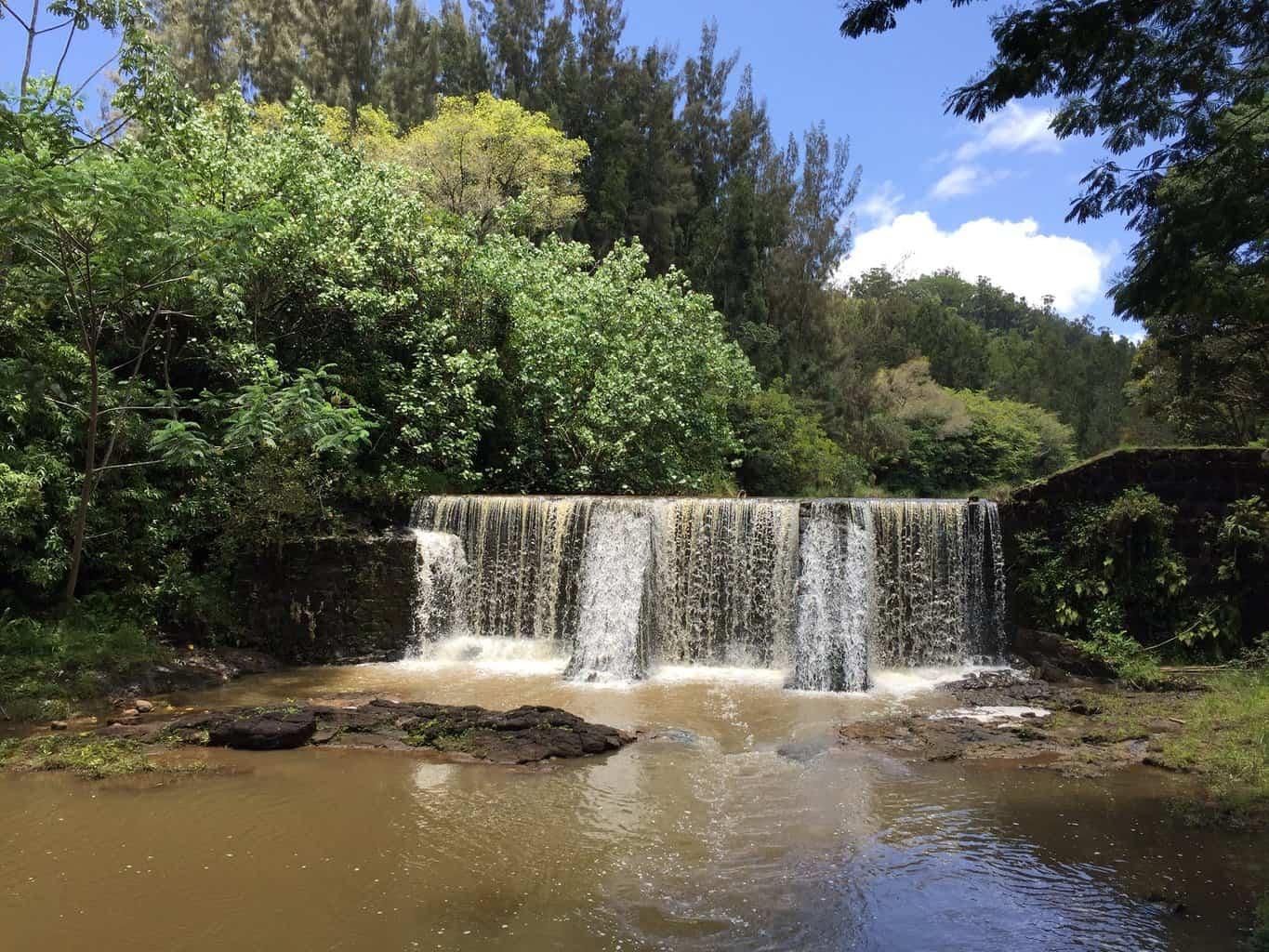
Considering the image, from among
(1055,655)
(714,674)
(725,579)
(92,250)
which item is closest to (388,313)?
(92,250)

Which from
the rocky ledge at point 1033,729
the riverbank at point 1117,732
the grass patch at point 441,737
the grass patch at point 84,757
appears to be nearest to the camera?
the riverbank at point 1117,732

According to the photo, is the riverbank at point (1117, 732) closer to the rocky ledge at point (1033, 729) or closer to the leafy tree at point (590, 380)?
the rocky ledge at point (1033, 729)

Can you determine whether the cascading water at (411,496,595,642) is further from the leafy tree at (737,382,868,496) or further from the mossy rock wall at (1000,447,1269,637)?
the leafy tree at (737,382,868,496)

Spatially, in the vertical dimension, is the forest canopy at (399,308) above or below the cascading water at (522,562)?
→ above

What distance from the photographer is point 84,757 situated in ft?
22.0

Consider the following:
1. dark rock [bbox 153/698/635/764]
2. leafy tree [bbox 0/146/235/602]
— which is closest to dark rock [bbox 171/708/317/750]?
dark rock [bbox 153/698/635/764]

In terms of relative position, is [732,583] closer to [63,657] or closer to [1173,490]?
[1173,490]

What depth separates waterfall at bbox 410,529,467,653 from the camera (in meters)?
11.9

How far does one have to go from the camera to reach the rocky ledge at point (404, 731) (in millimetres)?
7234

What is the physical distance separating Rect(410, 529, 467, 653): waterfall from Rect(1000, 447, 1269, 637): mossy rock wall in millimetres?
7385

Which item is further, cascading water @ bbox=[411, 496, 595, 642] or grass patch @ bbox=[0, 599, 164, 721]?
cascading water @ bbox=[411, 496, 595, 642]

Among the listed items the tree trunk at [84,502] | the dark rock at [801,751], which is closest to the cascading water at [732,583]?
the dark rock at [801,751]

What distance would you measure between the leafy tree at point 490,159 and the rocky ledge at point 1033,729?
53.1ft

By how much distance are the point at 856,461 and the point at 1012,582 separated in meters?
15.0
